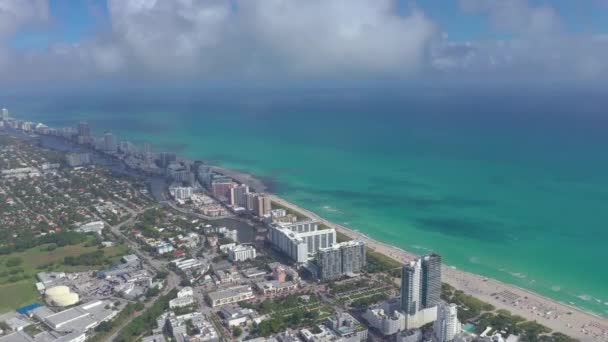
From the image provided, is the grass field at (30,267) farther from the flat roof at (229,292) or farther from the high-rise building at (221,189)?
the high-rise building at (221,189)

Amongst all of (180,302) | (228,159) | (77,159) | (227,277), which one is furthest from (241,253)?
(77,159)

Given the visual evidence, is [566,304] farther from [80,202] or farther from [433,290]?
[80,202]

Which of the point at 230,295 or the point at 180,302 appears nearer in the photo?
the point at 180,302

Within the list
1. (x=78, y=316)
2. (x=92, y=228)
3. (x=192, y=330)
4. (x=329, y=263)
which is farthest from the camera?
(x=92, y=228)

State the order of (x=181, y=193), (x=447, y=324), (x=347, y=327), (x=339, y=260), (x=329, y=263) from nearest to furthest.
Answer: (x=447, y=324)
(x=347, y=327)
(x=329, y=263)
(x=339, y=260)
(x=181, y=193)

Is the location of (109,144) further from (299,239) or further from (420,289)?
(420,289)

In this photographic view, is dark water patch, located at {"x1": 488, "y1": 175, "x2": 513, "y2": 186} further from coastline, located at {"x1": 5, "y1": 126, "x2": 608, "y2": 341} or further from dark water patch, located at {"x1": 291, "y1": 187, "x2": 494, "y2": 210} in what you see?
coastline, located at {"x1": 5, "y1": 126, "x2": 608, "y2": 341}

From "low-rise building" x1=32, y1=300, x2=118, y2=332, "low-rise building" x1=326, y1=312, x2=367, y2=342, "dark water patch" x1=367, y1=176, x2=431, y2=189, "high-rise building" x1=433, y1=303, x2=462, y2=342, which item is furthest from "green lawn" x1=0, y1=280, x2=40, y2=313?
"dark water patch" x1=367, y1=176, x2=431, y2=189
